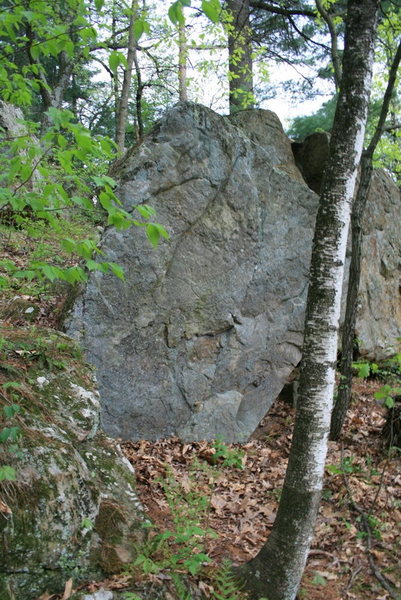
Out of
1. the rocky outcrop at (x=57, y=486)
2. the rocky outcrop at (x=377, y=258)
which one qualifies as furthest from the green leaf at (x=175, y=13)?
the rocky outcrop at (x=377, y=258)

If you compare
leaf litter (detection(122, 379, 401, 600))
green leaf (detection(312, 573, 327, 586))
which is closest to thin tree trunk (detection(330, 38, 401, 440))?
leaf litter (detection(122, 379, 401, 600))

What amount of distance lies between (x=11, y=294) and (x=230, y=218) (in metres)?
2.91

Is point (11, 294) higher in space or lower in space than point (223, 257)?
lower

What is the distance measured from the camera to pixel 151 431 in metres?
5.17

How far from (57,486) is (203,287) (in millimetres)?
3252

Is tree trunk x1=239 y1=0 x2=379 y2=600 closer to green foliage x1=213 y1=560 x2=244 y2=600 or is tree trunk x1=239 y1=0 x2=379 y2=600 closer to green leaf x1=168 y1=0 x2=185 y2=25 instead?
green foliage x1=213 y1=560 x2=244 y2=600

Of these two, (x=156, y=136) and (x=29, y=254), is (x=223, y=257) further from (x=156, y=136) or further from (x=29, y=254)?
(x=29, y=254)

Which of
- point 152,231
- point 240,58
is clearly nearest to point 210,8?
point 152,231

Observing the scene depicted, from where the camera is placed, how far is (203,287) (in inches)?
221

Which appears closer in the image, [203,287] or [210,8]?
[210,8]

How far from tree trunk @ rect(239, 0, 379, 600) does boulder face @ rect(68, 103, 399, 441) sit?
2454 millimetres

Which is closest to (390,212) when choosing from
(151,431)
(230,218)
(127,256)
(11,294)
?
(230,218)

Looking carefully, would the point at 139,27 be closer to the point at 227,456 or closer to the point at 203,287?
the point at 203,287

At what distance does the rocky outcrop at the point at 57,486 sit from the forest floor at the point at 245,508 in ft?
0.75
